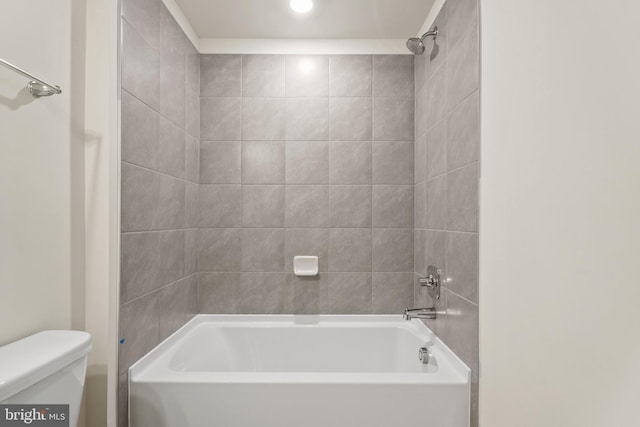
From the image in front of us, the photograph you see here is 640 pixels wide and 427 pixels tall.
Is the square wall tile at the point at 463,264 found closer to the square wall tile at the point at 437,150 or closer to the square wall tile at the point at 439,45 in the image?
the square wall tile at the point at 437,150

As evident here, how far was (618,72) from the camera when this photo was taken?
761 millimetres

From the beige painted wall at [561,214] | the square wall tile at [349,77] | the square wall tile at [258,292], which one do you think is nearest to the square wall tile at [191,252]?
the square wall tile at [258,292]

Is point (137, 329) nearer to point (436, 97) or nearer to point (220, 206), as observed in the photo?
point (220, 206)

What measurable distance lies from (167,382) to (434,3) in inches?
91.7

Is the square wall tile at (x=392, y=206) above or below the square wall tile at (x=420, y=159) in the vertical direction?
below

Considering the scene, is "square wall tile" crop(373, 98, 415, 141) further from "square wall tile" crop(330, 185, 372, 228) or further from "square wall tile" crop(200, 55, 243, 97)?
"square wall tile" crop(200, 55, 243, 97)

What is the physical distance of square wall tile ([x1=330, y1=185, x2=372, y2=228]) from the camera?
235 centimetres

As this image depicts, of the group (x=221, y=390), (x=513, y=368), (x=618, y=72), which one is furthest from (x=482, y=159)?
(x=221, y=390)

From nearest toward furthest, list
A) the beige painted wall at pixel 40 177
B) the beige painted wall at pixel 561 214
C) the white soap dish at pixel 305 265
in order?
the beige painted wall at pixel 561 214 < the beige painted wall at pixel 40 177 < the white soap dish at pixel 305 265

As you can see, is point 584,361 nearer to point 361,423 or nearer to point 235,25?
point 361,423

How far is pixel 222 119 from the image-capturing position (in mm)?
2340

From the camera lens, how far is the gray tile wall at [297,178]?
7.67 feet

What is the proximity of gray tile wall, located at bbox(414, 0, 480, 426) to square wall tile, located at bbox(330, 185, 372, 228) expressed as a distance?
1.15 feet

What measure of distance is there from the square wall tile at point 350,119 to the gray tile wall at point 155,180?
903 millimetres
